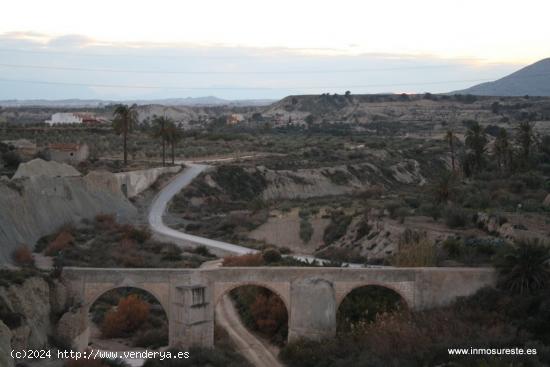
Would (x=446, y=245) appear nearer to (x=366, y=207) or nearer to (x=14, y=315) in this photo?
(x=366, y=207)

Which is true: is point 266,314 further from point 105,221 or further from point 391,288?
point 105,221

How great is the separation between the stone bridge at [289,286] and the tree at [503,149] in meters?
31.8

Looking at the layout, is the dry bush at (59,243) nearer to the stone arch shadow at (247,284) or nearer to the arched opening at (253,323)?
the arched opening at (253,323)

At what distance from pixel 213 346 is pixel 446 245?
12.2 meters

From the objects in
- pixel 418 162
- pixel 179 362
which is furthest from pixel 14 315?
pixel 418 162

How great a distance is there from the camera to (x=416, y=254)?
29719mm

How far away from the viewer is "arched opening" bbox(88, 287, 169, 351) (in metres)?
25.5

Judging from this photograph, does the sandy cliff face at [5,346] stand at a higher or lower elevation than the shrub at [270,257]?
higher

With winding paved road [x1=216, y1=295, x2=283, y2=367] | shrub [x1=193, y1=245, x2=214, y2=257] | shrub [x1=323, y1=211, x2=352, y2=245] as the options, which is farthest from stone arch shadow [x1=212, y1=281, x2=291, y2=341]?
shrub [x1=323, y1=211, x2=352, y2=245]

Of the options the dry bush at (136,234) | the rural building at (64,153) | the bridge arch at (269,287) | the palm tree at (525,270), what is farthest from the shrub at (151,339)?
the rural building at (64,153)

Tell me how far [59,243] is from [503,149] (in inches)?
1471

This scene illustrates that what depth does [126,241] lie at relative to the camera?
3578cm

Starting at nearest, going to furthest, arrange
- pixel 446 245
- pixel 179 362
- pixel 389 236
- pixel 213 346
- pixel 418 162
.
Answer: pixel 179 362 < pixel 213 346 < pixel 446 245 < pixel 389 236 < pixel 418 162

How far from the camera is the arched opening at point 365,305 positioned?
26156 millimetres
